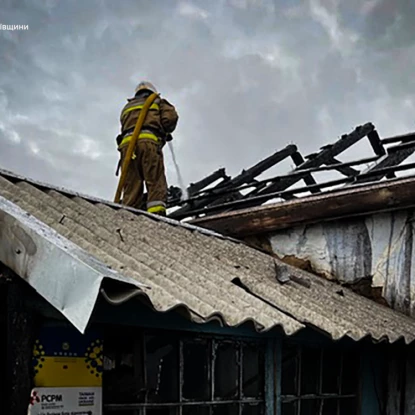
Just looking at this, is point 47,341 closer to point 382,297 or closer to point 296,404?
point 296,404

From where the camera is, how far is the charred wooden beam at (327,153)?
8414 mm

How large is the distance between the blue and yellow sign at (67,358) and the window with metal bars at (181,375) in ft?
0.40

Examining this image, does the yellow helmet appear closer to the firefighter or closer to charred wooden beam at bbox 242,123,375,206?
the firefighter

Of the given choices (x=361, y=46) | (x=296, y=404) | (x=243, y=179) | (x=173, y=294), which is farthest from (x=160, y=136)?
(x=361, y=46)

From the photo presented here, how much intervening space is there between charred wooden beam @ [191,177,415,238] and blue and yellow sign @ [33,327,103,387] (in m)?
3.93

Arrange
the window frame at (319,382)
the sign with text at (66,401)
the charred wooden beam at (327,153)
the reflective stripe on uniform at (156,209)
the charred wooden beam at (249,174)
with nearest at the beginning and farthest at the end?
the sign with text at (66,401) < the window frame at (319,382) < the reflective stripe on uniform at (156,209) < the charred wooden beam at (327,153) < the charred wooden beam at (249,174)

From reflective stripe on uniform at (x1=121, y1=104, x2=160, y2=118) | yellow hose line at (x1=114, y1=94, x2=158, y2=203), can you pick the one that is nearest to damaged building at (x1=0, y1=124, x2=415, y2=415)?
yellow hose line at (x1=114, y1=94, x2=158, y2=203)

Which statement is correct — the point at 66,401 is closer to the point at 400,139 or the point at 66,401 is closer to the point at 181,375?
the point at 181,375

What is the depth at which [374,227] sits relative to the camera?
6.93 m

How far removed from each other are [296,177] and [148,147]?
6.18ft

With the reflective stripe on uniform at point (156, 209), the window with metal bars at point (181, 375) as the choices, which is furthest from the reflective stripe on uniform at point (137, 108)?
the window with metal bars at point (181, 375)

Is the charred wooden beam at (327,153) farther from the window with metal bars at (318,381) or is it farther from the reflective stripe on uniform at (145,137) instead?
the window with metal bars at (318,381)

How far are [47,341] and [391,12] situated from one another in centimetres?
1147

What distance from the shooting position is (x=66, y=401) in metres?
3.46
